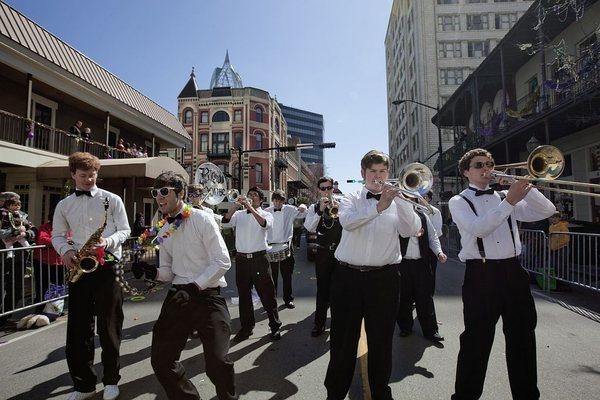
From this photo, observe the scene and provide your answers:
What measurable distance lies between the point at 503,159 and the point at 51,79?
22.4m

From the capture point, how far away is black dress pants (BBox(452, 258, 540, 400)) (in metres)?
2.69

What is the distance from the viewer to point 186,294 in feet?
8.43

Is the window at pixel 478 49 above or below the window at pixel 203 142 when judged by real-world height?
above

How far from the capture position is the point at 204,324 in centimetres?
263

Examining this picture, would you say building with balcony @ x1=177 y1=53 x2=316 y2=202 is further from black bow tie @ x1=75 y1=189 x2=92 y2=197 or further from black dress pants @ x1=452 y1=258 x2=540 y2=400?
black dress pants @ x1=452 y1=258 x2=540 y2=400

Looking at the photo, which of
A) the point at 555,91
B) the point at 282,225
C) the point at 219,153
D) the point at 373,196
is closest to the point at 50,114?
the point at 282,225

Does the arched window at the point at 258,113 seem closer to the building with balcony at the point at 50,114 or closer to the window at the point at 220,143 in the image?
the window at the point at 220,143

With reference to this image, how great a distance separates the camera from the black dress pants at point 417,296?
4.77 metres

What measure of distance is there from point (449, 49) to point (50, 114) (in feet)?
127

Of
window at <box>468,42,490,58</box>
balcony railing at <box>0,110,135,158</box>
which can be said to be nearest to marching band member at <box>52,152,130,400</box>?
balcony railing at <box>0,110,135,158</box>

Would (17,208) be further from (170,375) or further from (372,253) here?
(372,253)

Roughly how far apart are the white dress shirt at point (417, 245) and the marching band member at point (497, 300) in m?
2.02

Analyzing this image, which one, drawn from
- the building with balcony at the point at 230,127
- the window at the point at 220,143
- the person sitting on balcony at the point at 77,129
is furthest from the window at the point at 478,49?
the person sitting on balcony at the point at 77,129

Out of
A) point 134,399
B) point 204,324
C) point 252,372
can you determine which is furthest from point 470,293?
point 134,399
